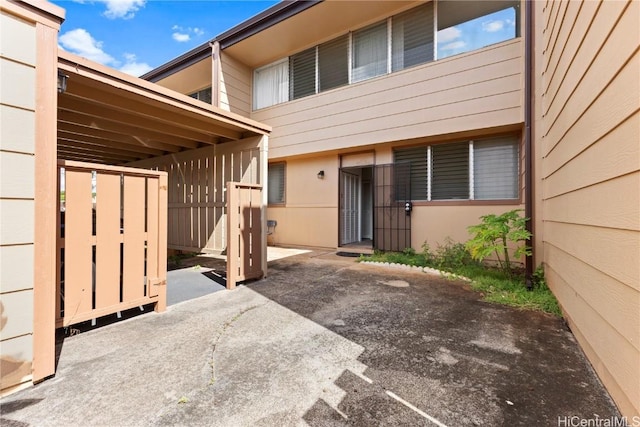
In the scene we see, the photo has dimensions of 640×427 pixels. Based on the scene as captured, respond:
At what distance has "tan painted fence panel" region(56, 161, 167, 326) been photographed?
250cm

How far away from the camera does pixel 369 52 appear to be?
6.87m

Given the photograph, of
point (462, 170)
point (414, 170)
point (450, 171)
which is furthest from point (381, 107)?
point (462, 170)

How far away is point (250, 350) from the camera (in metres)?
2.34

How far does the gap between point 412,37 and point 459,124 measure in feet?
7.78

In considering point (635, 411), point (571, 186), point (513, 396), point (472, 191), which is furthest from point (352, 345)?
point (472, 191)

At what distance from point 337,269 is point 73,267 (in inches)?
156

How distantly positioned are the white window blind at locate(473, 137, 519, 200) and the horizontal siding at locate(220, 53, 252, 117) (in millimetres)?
6635

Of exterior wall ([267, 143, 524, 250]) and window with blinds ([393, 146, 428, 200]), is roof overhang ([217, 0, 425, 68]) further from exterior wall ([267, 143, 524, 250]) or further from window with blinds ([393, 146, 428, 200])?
window with blinds ([393, 146, 428, 200])

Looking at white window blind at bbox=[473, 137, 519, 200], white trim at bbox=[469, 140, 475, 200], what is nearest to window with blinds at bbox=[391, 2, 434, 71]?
white trim at bbox=[469, 140, 475, 200]

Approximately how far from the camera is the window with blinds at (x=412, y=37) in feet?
19.8

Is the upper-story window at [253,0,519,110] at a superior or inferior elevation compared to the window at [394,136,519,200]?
superior

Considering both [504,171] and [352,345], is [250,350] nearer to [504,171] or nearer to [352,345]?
[352,345]

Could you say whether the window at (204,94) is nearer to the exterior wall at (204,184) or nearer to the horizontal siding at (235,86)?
the horizontal siding at (235,86)

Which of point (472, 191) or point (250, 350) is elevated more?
point (472, 191)
